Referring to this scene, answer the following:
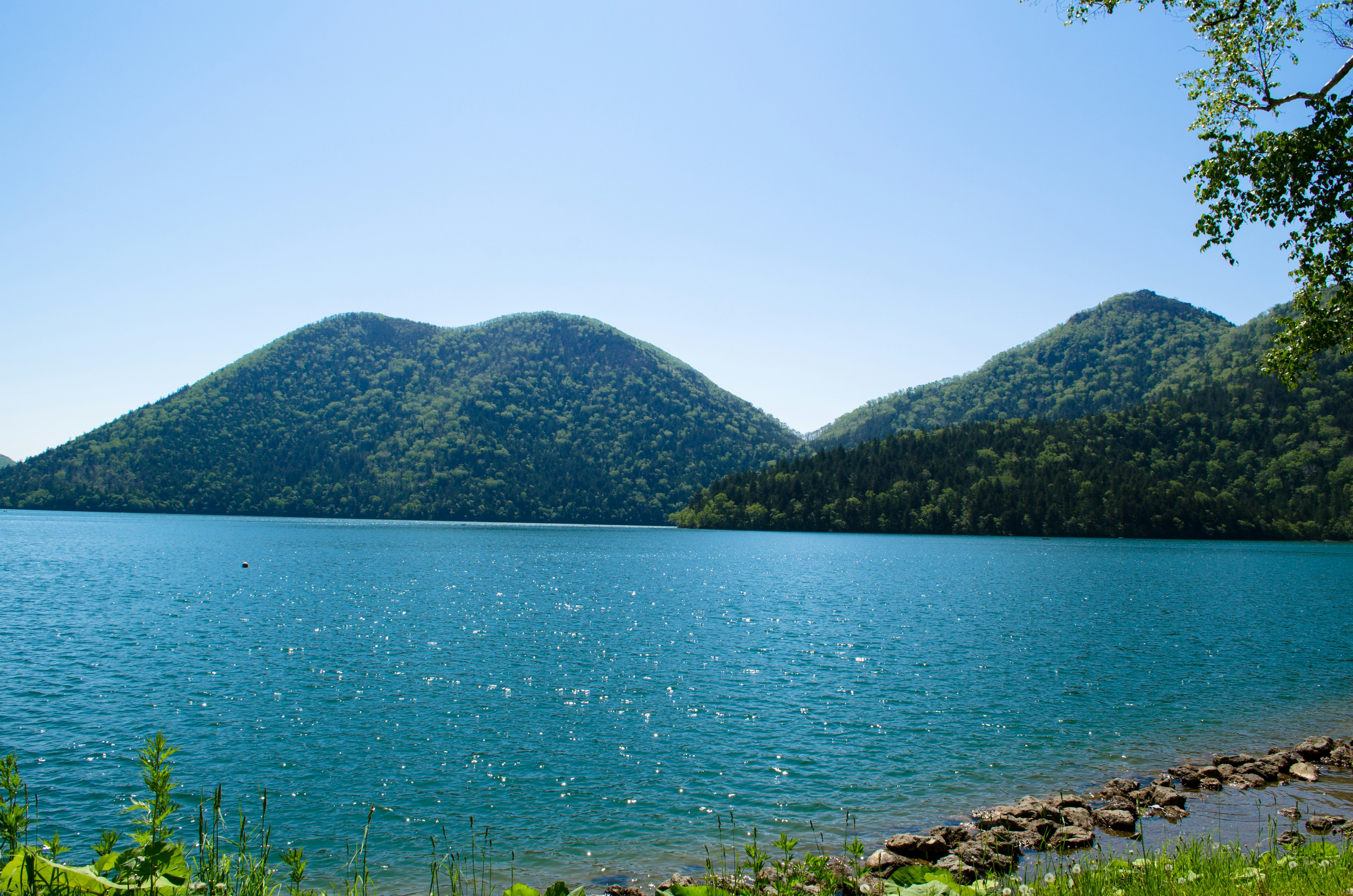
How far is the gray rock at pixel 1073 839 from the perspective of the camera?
1492 centimetres

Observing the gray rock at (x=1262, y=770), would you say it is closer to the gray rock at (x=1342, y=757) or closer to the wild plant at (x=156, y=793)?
the gray rock at (x=1342, y=757)

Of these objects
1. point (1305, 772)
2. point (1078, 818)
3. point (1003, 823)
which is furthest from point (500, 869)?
point (1305, 772)

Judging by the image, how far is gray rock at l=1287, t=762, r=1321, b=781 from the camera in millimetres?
19078

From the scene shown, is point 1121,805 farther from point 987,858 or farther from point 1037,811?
point 987,858

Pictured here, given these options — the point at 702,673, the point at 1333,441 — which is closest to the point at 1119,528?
the point at 1333,441

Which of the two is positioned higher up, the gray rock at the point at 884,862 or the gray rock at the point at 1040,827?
the gray rock at the point at 884,862

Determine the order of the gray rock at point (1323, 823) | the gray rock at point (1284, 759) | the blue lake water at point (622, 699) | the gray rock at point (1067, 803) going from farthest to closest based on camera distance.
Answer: the gray rock at point (1284, 759)
the blue lake water at point (622, 699)
the gray rock at point (1067, 803)
the gray rock at point (1323, 823)

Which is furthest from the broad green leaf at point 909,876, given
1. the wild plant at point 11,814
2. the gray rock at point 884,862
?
the wild plant at point 11,814

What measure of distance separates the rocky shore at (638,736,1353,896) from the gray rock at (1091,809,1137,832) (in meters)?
0.02

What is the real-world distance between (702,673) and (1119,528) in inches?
6872

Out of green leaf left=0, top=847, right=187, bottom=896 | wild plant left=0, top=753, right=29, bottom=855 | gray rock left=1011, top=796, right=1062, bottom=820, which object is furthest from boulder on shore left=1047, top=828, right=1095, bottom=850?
wild plant left=0, top=753, right=29, bottom=855

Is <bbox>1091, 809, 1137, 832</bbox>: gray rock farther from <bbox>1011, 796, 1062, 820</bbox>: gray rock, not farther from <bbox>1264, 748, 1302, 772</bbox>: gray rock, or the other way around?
<bbox>1264, 748, 1302, 772</bbox>: gray rock

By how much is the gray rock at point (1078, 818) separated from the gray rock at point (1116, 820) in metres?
0.16

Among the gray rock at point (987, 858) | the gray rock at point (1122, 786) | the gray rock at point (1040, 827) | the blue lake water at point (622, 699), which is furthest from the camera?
the gray rock at point (1122, 786)
